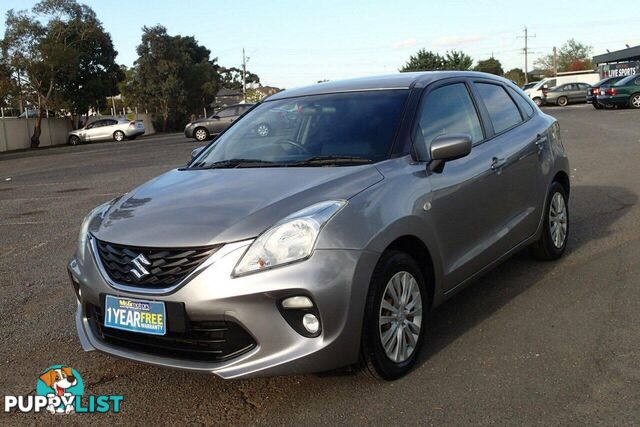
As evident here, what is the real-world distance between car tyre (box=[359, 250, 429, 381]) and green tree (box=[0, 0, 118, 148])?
1484 inches

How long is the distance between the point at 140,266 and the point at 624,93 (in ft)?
96.1

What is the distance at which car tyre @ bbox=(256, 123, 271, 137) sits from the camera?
178 inches

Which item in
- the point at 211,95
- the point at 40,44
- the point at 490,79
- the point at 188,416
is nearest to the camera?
the point at 188,416

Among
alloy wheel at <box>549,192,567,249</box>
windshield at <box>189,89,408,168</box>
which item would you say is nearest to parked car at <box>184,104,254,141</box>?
alloy wheel at <box>549,192,567,249</box>

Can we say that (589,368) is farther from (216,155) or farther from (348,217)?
(216,155)

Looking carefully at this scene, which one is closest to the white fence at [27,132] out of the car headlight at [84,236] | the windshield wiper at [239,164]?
the windshield wiper at [239,164]

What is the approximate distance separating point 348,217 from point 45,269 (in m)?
4.04

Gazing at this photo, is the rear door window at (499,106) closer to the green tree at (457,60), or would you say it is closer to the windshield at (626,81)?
the windshield at (626,81)

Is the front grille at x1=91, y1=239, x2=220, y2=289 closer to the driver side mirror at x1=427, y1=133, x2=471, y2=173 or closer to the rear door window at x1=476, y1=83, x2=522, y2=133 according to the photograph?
the driver side mirror at x1=427, y1=133, x2=471, y2=173

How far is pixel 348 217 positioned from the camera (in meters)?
3.17

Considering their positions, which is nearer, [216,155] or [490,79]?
[216,155]

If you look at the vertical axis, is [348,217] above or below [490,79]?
below

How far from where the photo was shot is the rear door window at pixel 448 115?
414cm

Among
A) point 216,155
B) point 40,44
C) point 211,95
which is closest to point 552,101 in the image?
point 40,44
